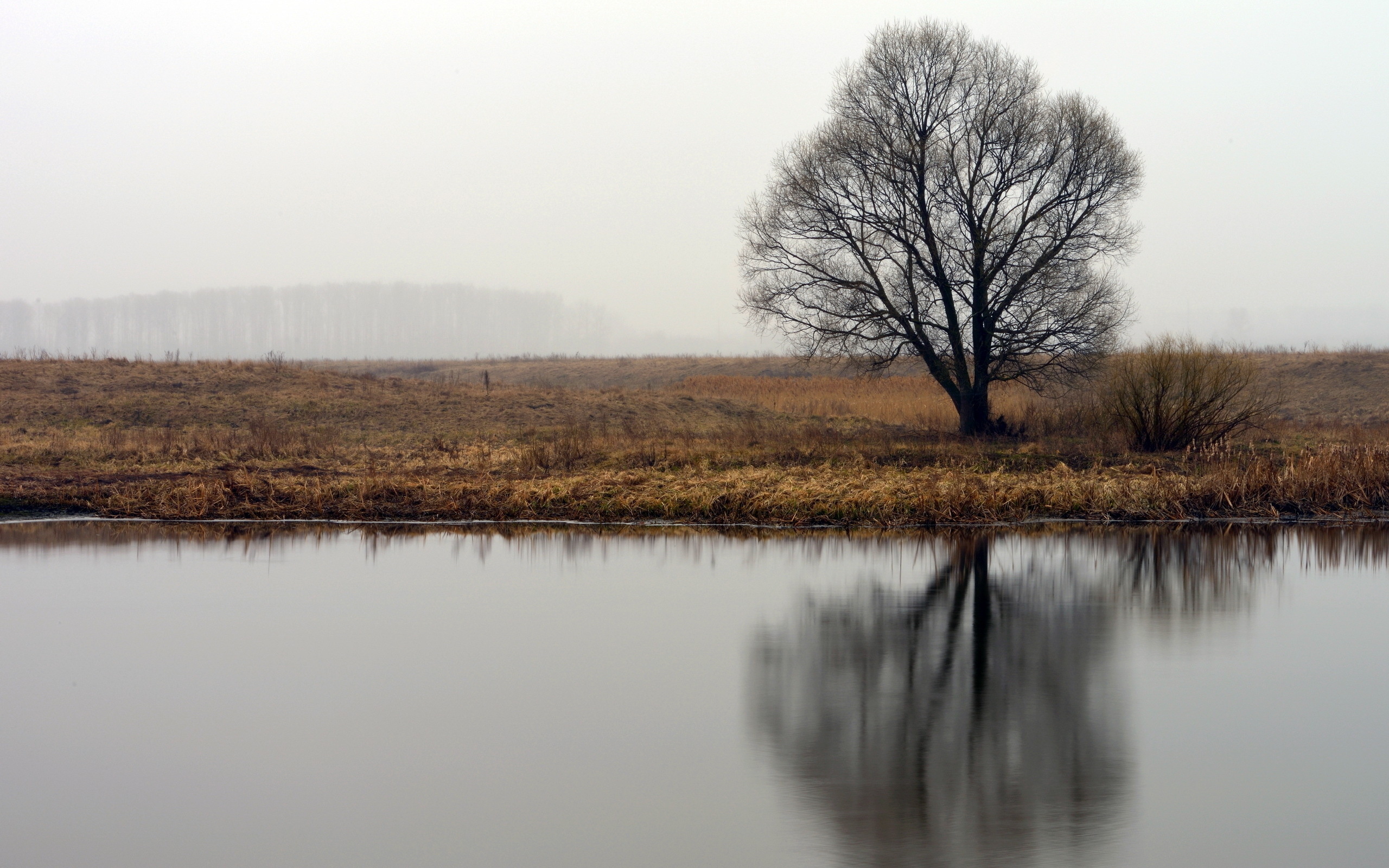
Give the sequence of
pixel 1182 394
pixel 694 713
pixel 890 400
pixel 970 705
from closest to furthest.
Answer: pixel 694 713
pixel 970 705
pixel 1182 394
pixel 890 400

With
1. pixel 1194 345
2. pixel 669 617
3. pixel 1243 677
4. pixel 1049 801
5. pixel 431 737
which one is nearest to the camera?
pixel 1049 801

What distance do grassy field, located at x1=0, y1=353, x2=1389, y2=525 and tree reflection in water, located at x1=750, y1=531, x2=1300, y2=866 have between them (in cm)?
512

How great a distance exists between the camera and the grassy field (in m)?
17.2

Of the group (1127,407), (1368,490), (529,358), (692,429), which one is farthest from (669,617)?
(529,358)

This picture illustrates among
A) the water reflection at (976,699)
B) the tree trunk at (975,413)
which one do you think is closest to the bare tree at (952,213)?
the tree trunk at (975,413)

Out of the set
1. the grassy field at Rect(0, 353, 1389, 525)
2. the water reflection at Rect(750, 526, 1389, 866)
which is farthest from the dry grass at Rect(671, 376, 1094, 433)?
the water reflection at Rect(750, 526, 1389, 866)

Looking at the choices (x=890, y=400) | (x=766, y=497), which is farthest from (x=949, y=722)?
(x=890, y=400)

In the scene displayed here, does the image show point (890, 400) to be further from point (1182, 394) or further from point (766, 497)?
point (766, 497)

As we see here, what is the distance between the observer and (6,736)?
679 centimetres

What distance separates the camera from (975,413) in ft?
103

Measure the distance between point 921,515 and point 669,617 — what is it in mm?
7425

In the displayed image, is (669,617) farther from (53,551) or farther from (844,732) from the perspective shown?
(53,551)

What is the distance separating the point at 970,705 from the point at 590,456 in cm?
1543

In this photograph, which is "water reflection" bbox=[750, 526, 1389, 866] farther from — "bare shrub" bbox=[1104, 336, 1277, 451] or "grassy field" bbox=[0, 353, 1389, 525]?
"bare shrub" bbox=[1104, 336, 1277, 451]
